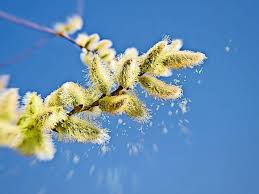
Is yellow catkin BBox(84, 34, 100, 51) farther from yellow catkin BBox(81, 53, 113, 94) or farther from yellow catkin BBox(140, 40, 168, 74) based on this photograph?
yellow catkin BBox(140, 40, 168, 74)

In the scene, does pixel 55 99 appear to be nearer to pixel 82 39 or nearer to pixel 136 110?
pixel 136 110

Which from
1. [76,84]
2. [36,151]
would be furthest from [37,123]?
[76,84]

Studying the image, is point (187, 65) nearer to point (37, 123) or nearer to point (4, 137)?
point (37, 123)

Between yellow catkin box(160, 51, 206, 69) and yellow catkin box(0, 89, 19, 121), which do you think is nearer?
yellow catkin box(0, 89, 19, 121)

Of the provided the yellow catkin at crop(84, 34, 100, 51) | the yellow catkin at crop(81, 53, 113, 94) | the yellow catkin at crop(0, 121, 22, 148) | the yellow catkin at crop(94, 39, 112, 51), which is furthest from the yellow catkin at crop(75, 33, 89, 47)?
the yellow catkin at crop(0, 121, 22, 148)

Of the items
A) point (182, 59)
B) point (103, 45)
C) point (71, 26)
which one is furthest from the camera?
point (182, 59)

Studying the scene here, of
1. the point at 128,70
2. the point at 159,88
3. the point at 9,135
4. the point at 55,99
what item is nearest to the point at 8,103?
the point at 9,135
